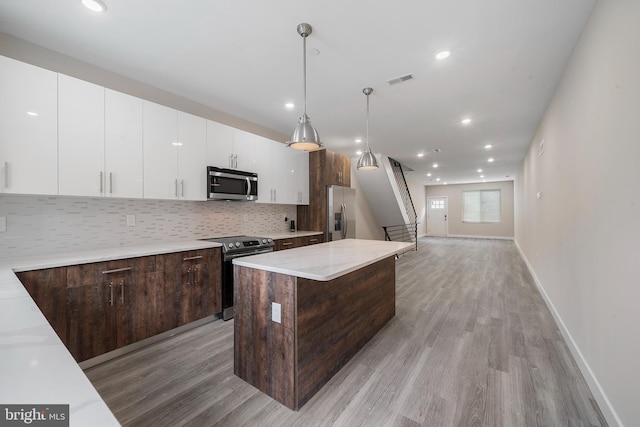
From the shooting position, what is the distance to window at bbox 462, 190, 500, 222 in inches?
462

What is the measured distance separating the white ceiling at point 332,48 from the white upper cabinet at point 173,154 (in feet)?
1.33

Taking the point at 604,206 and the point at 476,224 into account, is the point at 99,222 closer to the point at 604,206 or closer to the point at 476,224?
the point at 604,206

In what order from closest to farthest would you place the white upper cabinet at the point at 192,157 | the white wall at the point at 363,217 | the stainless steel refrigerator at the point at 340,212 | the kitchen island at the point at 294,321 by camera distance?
1. the kitchen island at the point at 294,321
2. the white upper cabinet at the point at 192,157
3. the stainless steel refrigerator at the point at 340,212
4. the white wall at the point at 363,217

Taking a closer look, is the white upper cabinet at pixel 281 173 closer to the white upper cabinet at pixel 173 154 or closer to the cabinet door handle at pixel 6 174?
the white upper cabinet at pixel 173 154

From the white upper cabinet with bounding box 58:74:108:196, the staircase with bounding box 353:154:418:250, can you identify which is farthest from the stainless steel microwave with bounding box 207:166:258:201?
the staircase with bounding box 353:154:418:250

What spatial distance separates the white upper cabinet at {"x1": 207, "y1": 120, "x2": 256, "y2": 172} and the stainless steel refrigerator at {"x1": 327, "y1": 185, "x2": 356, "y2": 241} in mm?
1699

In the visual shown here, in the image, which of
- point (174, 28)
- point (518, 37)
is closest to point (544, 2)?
point (518, 37)

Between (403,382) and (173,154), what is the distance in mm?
3259

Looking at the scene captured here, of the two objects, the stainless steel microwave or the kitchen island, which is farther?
the stainless steel microwave

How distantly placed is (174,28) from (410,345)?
356 centimetres

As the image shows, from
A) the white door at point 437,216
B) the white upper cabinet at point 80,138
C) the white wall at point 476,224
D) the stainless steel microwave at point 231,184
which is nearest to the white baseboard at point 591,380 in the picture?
the stainless steel microwave at point 231,184

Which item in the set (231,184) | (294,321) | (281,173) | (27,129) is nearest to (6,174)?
(27,129)

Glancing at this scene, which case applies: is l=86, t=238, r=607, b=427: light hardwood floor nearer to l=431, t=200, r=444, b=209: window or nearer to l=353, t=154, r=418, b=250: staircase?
l=353, t=154, r=418, b=250: staircase

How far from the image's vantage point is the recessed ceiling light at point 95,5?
72.0 inches
